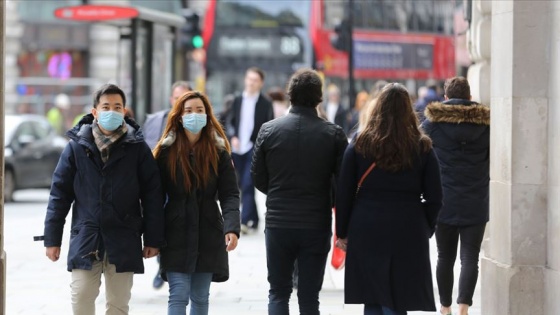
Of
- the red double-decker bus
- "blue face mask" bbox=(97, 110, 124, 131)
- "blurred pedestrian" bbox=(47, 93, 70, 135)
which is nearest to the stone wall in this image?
"blue face mask" bbox=(97, 110, 124, 131)

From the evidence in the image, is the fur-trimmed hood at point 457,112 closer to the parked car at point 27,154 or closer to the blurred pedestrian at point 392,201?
the blurred pedestrian at point 392,201

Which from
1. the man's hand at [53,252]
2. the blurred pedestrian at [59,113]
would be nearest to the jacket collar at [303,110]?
the man's hand at [53,252]

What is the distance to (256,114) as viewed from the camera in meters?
15.9

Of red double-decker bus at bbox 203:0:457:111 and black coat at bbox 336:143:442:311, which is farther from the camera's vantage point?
red double-decker bus at bbox 203:0:457:111

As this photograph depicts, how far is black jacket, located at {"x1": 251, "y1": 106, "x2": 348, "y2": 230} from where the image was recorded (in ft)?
26.0

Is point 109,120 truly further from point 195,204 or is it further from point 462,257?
point 462,257

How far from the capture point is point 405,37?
3638 centimetres

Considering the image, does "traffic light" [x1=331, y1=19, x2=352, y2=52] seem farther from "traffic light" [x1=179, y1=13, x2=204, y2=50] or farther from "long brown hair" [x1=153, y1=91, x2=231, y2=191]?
"long brown hair" [x1=153, y1=91, x2=231, y2=191]

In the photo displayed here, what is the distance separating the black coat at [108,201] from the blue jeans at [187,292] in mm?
265

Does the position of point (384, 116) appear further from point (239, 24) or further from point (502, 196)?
point (239, 24)

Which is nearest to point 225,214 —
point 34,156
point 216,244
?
point 216,244

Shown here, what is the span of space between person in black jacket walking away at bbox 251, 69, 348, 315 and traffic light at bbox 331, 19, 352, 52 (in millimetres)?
20158

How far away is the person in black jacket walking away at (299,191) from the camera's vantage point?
7.91m

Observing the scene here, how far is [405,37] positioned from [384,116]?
29.1 metres
